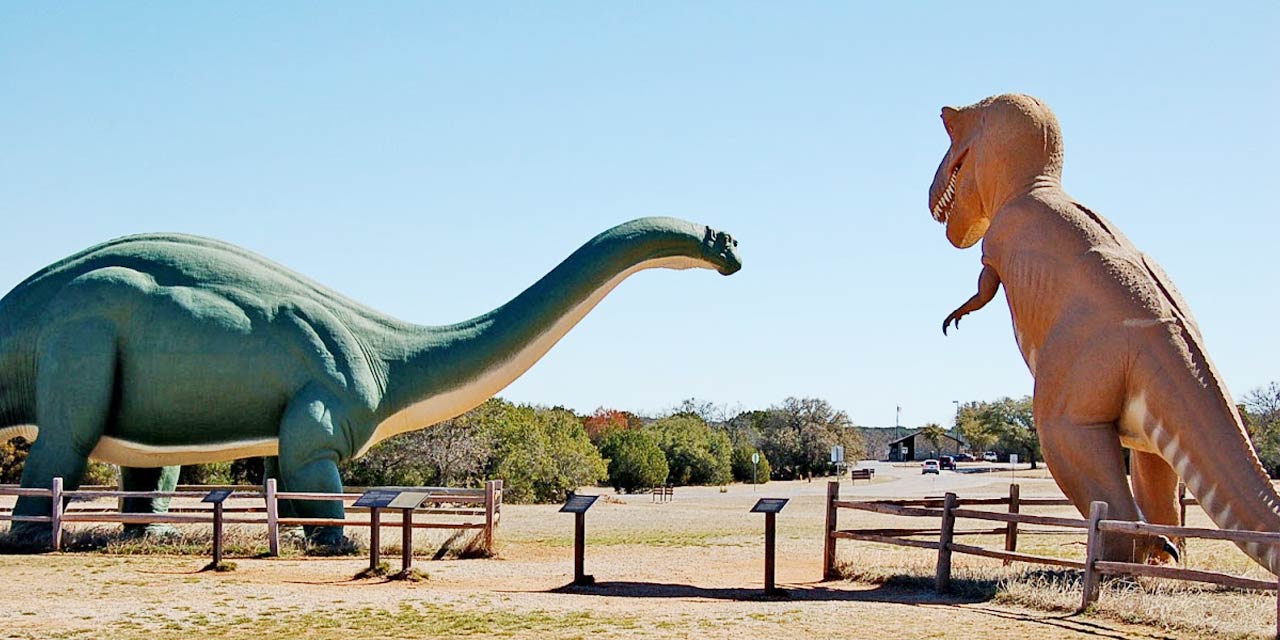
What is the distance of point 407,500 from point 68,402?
451 centimetres

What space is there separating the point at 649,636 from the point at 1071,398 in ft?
15.0

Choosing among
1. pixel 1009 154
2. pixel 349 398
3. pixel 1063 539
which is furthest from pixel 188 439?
pixel 1063 539

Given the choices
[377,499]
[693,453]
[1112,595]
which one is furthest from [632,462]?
[1112,595]

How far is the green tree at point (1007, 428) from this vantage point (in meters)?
75.1

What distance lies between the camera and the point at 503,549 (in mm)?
16062

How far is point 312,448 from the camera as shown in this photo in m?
14.1

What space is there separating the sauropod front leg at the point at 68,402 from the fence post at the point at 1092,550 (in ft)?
34.2

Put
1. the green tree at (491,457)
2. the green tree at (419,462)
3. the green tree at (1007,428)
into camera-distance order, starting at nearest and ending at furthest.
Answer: the green tree at (419,462)
the green tree at (491,457)
the green tree at (1007,428)

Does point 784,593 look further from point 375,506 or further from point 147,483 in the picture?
point 147,483

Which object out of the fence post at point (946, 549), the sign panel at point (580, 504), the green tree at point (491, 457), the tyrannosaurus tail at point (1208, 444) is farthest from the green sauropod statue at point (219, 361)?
the green tree at point (491, 457)

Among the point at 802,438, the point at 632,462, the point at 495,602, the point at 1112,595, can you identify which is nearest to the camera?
the point at 1112,595

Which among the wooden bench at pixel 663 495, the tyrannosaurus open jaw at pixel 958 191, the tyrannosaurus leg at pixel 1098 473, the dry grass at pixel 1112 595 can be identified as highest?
the tyrannosaurus open jaw at pixel 958 191

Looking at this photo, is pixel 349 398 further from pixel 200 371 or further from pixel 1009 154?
pixel 1009 154

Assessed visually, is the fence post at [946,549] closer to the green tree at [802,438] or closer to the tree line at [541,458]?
the tree line at [541,458]
